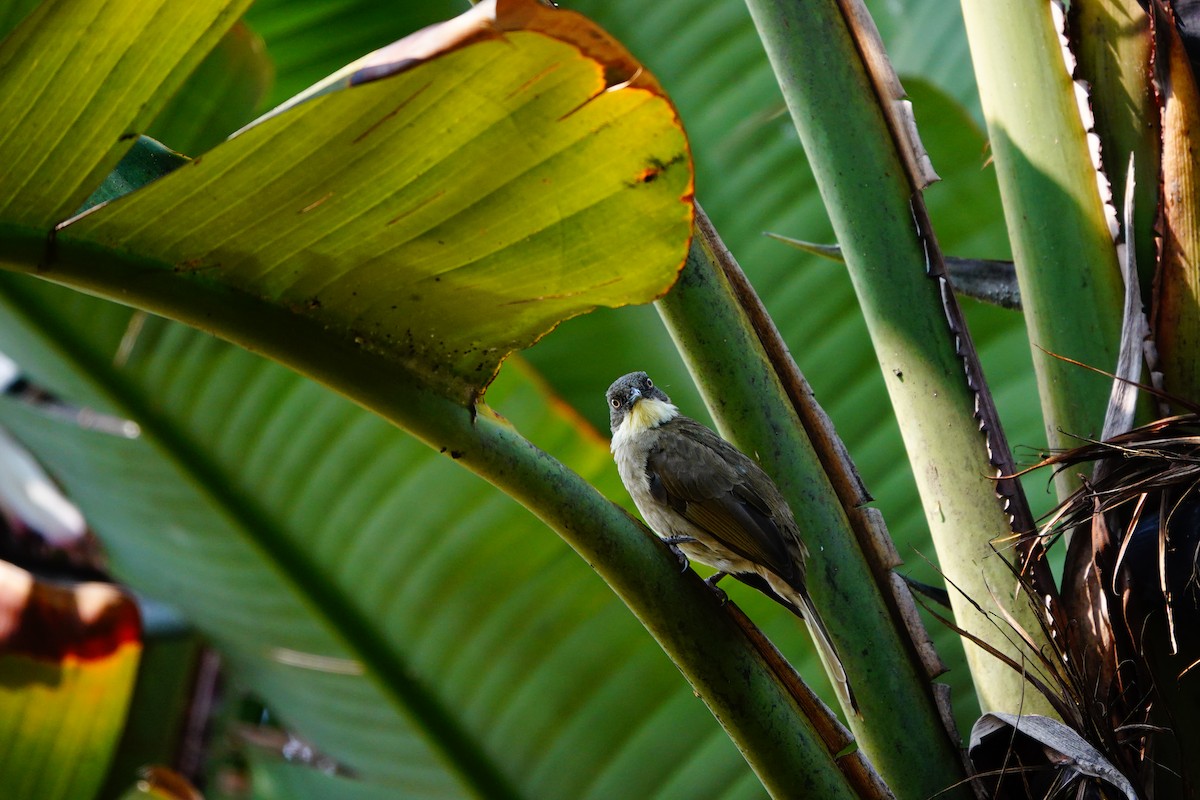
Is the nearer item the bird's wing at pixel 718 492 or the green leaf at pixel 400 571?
the bird's wing at pixel 718 492

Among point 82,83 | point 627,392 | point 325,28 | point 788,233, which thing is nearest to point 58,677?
point 627,392

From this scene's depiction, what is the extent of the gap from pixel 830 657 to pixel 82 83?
1242mm

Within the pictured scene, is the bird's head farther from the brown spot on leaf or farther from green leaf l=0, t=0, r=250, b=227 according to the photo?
green leaf l=0, t=0, r=250, b=227

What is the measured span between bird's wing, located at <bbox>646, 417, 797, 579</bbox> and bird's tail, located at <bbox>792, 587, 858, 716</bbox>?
14 cm

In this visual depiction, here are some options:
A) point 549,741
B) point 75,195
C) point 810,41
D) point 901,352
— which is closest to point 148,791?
point 549,741

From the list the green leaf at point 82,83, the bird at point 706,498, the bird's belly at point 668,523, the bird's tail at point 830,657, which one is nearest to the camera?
the green leaf at point 82,83

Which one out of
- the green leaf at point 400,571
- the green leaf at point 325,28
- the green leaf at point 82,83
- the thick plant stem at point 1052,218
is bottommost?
Answer: the green leaf at point 400,571

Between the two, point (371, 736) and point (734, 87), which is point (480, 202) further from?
point (734, 87)

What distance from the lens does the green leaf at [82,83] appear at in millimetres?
1102

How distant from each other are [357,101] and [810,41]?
100 centimetres

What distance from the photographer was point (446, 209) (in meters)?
1.24

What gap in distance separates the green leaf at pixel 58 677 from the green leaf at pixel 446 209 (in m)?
1.23

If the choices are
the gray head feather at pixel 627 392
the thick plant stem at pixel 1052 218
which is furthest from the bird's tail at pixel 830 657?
the gray head feather at pixel 627 392

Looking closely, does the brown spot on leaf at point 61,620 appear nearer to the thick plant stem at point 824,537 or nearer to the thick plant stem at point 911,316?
the thick plant stem at point 824,537
